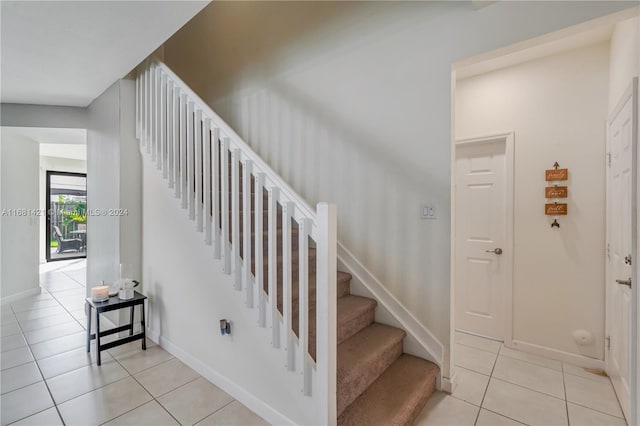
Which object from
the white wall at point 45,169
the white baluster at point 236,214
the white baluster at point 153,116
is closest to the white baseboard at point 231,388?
the white baluster at point 236,214

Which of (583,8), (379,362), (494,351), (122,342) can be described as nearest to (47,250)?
(122,342)

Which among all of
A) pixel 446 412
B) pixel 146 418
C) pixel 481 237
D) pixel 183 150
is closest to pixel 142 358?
pixel 146 418

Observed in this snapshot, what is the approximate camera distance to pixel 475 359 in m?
2.65

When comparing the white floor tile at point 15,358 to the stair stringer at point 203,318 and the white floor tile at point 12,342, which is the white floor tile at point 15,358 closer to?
the white floor tile at point 12,342

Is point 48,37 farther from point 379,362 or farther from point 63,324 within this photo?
point 379,362

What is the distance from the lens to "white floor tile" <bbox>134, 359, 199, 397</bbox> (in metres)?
2.12

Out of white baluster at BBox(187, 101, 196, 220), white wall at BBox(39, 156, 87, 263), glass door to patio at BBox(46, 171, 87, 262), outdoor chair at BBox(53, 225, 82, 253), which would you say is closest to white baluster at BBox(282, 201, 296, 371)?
white baluster at BBox(187, 101, 196, 220)

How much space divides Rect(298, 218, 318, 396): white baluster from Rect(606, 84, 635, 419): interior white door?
1.84 meters

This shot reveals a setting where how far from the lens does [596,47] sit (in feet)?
8.14

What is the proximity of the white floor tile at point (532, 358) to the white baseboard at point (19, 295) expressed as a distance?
6.03 metres

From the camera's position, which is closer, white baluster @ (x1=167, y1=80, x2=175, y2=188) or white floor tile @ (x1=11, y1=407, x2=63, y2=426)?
white floor tile @ (x1=11, y1=407, x2=63, y2=426)

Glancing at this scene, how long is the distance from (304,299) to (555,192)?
2.56 metres

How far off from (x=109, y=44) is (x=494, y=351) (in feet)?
13.8

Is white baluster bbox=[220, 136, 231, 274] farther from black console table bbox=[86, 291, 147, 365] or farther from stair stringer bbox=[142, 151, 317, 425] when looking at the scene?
black console table bbox=[86, 291, 147, 365]
